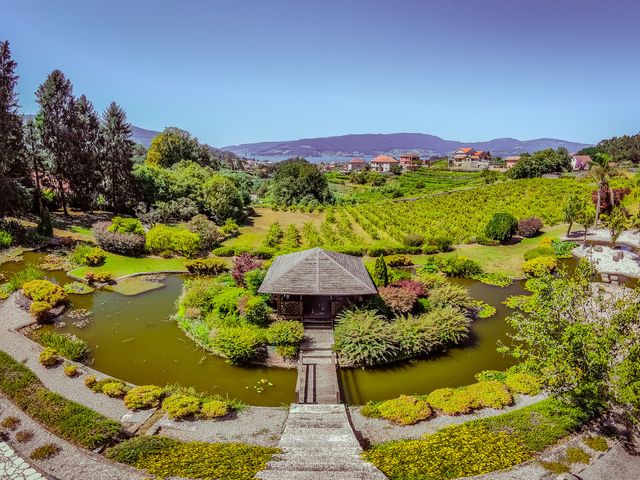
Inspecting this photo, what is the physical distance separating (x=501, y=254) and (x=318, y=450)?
2621cm

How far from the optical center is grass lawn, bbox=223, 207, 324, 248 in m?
35.8

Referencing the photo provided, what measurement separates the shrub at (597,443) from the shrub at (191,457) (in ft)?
28.7

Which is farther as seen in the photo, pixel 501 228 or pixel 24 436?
pixel 501 228

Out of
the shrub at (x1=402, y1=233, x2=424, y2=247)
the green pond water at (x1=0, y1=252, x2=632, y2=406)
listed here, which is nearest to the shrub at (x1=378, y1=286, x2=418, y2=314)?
the green pond water at (x1=0, y1=252, x2=632, y2=406)

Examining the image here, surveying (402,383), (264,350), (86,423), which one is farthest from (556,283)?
(86,423)

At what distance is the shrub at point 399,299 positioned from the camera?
18.6 meters

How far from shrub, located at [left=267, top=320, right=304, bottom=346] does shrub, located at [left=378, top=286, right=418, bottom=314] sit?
4.57m

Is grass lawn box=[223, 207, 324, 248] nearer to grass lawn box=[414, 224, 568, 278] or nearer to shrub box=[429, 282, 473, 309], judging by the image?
grass lawn box=[414, 224, 568, 278]

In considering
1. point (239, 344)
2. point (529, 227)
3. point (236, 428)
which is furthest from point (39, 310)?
point (529, 227)

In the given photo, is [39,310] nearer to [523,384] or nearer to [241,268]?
[241,268]

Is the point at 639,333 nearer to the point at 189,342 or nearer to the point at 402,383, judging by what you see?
the point at 402,383

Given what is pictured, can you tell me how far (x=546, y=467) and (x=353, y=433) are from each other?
506 centimetres

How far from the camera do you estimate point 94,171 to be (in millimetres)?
38406

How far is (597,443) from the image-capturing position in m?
11.2
